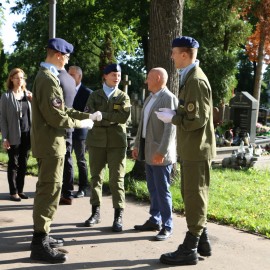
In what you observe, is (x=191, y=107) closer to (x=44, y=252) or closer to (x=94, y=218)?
(x=44, y=252)

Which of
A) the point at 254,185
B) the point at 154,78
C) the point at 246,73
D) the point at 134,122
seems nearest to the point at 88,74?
the point at 134,122

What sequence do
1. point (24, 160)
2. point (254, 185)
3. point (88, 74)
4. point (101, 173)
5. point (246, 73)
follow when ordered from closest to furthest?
point (101, 173)
point (24, 160)
point (254, 185)
point (88, 74)
point (246, 73)

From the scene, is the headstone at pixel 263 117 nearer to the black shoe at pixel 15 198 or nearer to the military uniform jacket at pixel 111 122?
the black shoe at pixel 15 198

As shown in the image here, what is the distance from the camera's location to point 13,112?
21.9ft

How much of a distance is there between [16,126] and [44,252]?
2789mm

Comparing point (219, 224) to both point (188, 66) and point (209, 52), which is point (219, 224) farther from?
point (209, 52)

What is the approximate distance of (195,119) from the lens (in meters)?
4.06

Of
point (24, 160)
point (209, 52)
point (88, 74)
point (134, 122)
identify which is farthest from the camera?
point (88, 74)

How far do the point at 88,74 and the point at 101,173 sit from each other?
33111 millimetres

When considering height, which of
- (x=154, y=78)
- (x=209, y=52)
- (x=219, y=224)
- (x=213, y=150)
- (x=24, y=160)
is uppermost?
(x=209, y=52)

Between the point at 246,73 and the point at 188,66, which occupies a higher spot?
the point at 246,73

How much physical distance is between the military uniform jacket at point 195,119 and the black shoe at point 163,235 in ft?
3.75

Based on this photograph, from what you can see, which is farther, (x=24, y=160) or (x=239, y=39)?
(x=239, y=39)

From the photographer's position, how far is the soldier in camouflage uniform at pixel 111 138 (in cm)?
544
